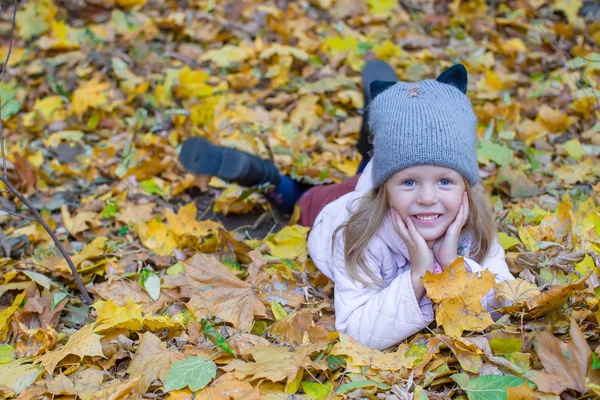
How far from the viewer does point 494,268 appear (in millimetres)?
2225

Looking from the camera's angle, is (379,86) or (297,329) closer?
(297,329)

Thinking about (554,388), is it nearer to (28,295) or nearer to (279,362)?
(279,362)

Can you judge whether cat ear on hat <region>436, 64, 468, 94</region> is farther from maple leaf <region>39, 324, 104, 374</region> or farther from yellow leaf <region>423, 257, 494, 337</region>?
maple leaf <region>39, 324, 104, 374</region>

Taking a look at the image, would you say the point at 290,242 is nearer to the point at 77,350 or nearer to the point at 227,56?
the point at 77,350

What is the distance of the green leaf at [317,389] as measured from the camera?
1.89m

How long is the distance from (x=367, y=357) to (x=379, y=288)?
0.34m

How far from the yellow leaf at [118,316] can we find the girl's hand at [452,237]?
114 centimetres

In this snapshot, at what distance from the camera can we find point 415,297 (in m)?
2.04

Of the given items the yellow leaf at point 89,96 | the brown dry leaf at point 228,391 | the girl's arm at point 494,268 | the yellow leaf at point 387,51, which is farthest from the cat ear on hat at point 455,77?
the yellow leaf at point 89,96

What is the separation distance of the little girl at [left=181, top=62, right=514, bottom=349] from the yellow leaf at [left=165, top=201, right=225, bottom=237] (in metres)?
0.78

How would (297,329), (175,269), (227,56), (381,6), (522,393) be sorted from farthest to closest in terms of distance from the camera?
(381,6)
(227,56)
(175,269)
(297,329)
(522,393)

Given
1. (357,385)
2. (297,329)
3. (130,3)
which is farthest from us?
(130,3)

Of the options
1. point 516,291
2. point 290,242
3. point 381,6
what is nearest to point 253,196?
point 290,242

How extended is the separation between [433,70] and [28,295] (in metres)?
2.97
